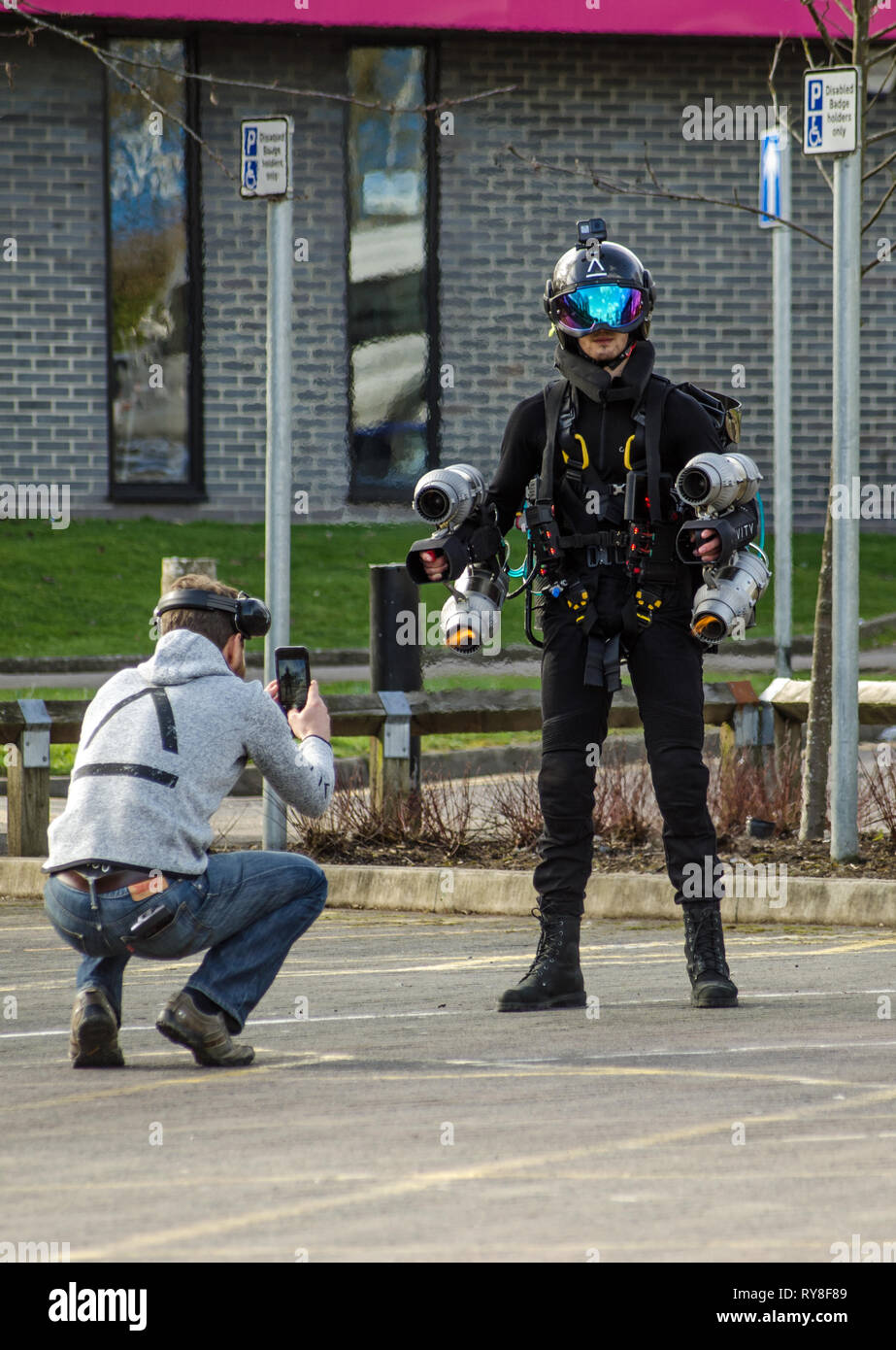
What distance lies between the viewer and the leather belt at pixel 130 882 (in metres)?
5.14

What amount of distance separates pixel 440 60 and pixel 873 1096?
21077mm

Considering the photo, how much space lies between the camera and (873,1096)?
195 inches

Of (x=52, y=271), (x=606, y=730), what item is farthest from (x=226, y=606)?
(x=52, y=271)

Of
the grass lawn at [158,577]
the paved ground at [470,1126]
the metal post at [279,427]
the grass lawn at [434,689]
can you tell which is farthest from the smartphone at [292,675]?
the grass lawn at [158,577]

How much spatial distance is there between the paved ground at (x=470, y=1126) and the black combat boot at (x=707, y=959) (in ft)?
0.25

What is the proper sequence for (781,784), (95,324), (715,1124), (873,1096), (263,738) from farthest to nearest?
(95,324)
(781,784)
(263,738)
(873,1096)
(715,1124)

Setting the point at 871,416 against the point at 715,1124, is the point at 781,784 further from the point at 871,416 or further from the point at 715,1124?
the point at 871,416

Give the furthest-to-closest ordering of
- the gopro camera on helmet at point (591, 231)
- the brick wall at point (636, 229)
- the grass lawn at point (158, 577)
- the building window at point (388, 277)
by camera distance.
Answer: the brick wall at point (636, 229) < the building window at point (388, 277) < the grass lawn at point (158, 577) < the gopro camera on helmet at point (591, 231)

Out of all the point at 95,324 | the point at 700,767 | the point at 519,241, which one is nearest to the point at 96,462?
the point at 95,324

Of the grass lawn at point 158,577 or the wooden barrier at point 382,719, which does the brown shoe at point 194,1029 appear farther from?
the grass lawn at point 158,577

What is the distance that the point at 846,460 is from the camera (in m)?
8.66

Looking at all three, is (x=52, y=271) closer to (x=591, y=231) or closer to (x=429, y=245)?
(x=429, y=245)

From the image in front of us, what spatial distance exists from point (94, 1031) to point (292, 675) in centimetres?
106
